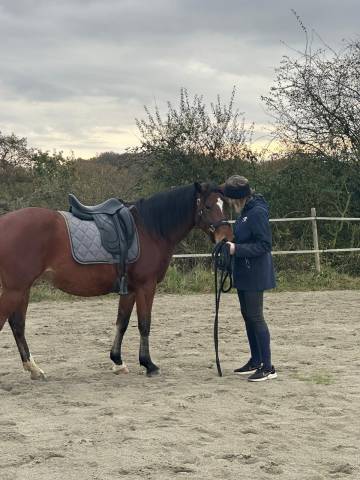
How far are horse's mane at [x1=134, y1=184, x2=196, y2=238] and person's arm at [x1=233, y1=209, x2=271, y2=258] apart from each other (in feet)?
2.17

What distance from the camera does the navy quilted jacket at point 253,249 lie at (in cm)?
515

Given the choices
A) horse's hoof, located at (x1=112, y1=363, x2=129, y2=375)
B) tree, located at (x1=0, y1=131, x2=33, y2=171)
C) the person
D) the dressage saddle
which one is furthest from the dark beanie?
tree, located at (x1=0, y1=131, x2=33, y2=171)

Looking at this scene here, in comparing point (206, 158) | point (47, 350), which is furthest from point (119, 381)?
point (206, 158)

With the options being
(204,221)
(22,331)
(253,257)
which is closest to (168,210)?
(204,221)

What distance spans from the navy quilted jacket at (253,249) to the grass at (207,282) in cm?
585

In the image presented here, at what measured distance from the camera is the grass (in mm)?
10945

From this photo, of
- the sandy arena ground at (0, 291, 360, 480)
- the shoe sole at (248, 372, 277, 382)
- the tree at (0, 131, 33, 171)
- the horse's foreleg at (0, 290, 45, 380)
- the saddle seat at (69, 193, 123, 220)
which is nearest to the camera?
the sandy arena ground at (0, 291, 360, 480)

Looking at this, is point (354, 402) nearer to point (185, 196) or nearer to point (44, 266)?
point (185, 196)

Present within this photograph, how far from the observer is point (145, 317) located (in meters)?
5.52

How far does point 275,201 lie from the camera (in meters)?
14.1

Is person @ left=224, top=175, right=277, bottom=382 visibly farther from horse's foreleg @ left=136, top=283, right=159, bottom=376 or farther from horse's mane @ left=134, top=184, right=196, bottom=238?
horse's foreleg @ left=136, top=283, right=159, bottom=376

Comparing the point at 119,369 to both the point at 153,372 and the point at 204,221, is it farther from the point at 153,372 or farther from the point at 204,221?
the point at 204,221

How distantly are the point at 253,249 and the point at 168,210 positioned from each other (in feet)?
3.03

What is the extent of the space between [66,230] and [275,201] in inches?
371
